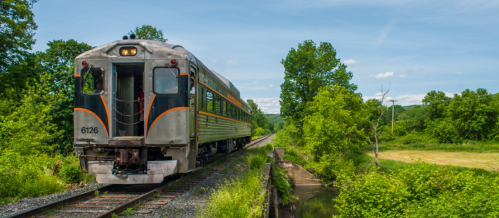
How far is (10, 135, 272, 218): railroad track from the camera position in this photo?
5203 mm

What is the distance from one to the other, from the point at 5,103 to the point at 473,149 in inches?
2263

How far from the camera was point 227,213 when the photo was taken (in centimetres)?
461

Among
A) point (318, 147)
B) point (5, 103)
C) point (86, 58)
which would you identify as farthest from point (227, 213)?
point (318, 147)

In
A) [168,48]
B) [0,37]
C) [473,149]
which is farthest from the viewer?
[473,149]

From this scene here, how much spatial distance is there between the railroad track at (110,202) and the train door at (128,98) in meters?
1.36

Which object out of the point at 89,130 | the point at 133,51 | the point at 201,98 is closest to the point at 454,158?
the point at 201,98

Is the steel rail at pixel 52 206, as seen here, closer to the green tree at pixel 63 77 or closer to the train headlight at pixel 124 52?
the train headlight at pixel 124 52

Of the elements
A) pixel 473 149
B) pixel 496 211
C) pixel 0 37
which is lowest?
pixel 473 149

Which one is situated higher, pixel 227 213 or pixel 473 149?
pixel 227 213

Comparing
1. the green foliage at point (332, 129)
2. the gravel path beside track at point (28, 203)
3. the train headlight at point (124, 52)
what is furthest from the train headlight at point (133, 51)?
the green foliage at point (332, 129)

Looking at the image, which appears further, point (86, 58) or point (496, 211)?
point (86, 58)

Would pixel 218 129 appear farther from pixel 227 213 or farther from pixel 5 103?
pixel 5 103

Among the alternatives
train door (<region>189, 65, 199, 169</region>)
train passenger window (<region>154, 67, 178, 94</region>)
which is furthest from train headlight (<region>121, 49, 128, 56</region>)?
train door (<region>189, 65, 199, 169</region>)

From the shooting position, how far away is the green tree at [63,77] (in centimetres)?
1947
